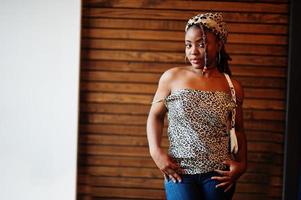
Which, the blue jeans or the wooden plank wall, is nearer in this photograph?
the blue jeans

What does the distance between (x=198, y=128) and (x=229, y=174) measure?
0.29 metres

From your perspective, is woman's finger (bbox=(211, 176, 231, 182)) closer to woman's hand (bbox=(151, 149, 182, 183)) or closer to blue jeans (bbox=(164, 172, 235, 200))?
blue jeans (bbox=(164, 172, 235, 200))

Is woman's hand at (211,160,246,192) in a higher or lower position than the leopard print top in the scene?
lower

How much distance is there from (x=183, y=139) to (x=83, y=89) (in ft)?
4.29

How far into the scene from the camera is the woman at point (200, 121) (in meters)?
1.81

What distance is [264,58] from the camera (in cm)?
286

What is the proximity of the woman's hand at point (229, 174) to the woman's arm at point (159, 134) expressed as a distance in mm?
207

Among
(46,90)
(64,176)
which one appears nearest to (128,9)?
(46,90)

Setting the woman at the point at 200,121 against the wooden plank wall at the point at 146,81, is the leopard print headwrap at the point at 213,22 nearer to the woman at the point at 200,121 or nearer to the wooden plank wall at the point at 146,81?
the woman at the point at 200,121

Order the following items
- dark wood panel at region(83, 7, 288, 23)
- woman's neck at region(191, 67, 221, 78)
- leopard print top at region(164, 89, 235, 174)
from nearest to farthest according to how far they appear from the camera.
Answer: leopard print top at region(164, 89, 235, 174) < woman's neck at region(191, 67, 221, 78) < dark wood panel at region(83, 7, 288, 23)

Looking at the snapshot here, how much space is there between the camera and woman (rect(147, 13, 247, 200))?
1808 millimetres


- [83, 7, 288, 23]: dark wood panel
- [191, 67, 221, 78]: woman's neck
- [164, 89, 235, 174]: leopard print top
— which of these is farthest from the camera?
[83, 7, 288, 23]: dark wood panel

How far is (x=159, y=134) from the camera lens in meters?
1.94

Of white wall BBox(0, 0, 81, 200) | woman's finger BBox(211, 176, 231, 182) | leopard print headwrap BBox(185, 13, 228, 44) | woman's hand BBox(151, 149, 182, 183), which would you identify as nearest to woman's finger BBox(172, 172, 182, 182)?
woman's hand BBox(151, 149, 182, 183)
